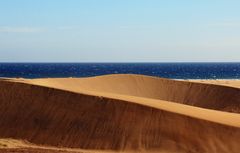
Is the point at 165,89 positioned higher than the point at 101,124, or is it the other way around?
the point at 101,124

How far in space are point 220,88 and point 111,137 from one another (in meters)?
14.0

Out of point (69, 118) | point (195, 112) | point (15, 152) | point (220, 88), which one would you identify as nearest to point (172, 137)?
point (195, 112)

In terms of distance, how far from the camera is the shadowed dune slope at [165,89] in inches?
1288

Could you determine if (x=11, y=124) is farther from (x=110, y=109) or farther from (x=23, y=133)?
(x=110, y=109)

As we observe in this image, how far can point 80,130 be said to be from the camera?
22.7 metres

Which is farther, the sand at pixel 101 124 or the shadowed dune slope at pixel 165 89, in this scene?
the shadowed dune slope at pixel 165 89

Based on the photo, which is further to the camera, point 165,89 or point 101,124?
point 165,89

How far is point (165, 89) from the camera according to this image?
35500 mm

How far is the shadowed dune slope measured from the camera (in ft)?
107

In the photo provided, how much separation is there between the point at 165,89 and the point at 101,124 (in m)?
13.4

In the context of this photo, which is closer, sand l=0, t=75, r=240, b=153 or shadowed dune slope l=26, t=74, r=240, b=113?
sand l=0, t=75, r=240, b=153

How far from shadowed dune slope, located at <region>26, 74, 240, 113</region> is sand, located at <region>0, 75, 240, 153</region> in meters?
7.22

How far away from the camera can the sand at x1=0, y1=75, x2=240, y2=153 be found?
21328 millimetres

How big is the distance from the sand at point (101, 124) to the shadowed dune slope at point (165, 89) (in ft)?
23.7
